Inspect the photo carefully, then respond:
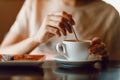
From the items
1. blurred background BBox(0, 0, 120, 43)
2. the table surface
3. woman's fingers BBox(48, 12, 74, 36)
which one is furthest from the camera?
blurred background BBox(0, 0, 120, 43)

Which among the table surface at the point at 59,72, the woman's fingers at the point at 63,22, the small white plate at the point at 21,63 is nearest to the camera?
the table surface at the point at 59,72

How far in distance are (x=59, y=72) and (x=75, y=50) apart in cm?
10

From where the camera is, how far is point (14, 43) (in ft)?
4.13

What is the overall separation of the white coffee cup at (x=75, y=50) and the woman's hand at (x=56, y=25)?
0.15 m

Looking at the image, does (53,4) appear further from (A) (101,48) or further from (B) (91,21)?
(A) (101,48)

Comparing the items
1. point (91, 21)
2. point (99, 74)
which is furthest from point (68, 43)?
point (91, 21)

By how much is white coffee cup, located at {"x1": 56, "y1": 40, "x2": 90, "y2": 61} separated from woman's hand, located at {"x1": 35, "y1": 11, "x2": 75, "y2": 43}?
15 cm

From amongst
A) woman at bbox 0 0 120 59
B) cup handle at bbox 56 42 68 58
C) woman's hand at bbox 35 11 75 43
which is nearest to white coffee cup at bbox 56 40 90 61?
cup handle at bbox 56 42 68 58

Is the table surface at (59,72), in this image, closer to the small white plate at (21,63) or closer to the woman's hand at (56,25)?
the small white plate at (21,63)

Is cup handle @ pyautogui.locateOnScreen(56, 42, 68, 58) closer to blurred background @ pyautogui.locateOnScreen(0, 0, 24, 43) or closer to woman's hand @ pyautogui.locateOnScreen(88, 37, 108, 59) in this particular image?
woman's hand @ pyautogui.locateOnScreen(88, 37, 108, 59)

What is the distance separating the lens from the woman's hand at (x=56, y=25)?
90cm

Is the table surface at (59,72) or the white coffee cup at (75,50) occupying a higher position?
the white coffee cup at (75,50)

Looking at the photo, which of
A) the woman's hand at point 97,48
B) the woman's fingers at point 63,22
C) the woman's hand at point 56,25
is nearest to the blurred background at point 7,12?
the woman's hand at point 56,25

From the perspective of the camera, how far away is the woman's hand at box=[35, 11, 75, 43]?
90cm
